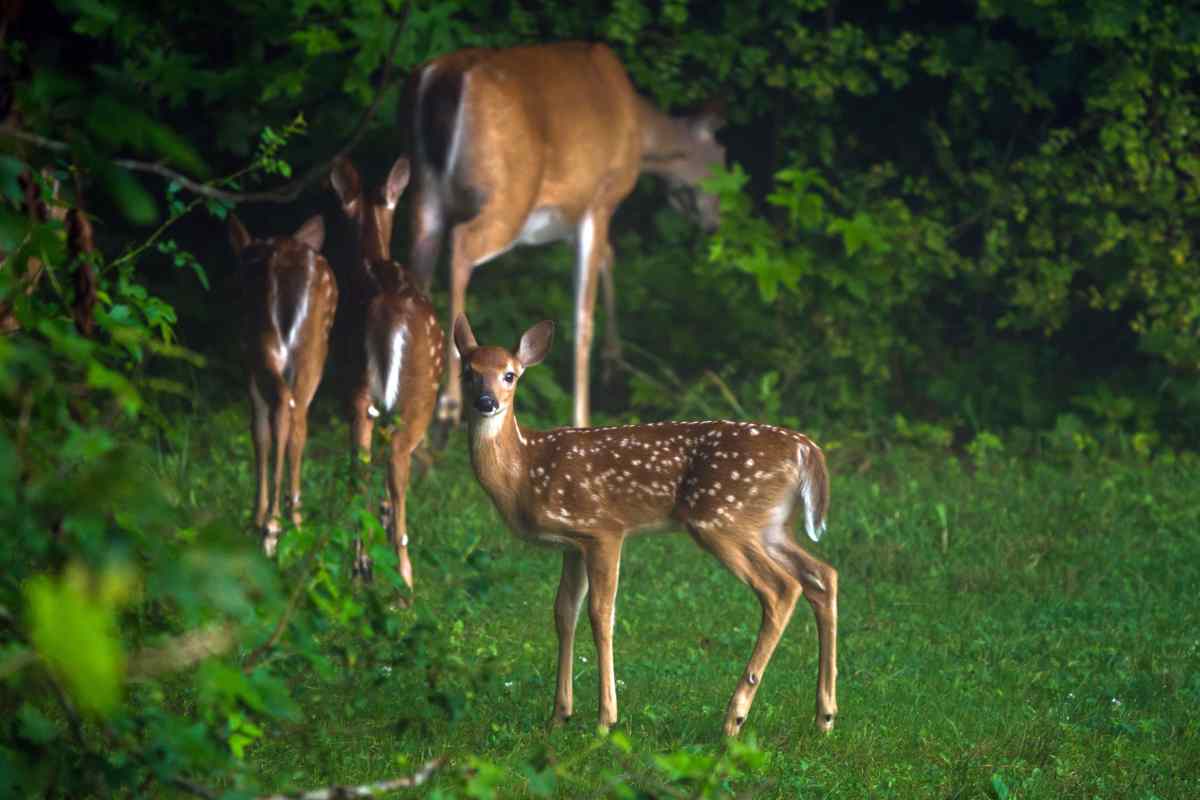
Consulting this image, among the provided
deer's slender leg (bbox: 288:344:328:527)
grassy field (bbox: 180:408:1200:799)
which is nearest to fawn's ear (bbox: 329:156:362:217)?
deer's slender leg (bbox: 288:344:328:527)

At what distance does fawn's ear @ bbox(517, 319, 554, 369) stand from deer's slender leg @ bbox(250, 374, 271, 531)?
4.64 ft

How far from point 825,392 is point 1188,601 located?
3.45 metres

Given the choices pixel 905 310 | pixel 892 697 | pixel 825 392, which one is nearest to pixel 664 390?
pixel 825 392

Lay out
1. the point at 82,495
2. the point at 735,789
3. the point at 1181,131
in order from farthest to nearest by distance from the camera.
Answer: the point at 1181,131
the point at 735,789
the point at 82,495

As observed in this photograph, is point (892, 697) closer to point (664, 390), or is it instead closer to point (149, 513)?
point (149, 513)

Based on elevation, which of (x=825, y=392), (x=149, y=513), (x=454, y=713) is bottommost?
(x=825, y=392)

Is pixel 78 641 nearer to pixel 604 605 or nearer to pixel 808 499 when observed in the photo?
pixel 604 605

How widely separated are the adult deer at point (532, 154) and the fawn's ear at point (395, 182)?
103 centimetres

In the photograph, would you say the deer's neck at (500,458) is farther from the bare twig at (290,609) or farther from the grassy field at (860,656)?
the bare twig at (290,609)

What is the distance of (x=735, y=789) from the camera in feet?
15.1

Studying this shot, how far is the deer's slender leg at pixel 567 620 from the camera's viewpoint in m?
5.18

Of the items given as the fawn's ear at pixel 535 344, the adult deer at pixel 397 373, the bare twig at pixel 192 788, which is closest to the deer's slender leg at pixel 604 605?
the fawn's ear at pixel 535 344

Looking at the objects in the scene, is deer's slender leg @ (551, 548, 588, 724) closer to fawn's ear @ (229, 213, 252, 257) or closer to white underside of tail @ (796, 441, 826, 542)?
white underside of tail @ (796, 441, 826, 542)

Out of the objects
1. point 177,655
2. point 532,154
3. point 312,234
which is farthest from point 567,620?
point 532,154
